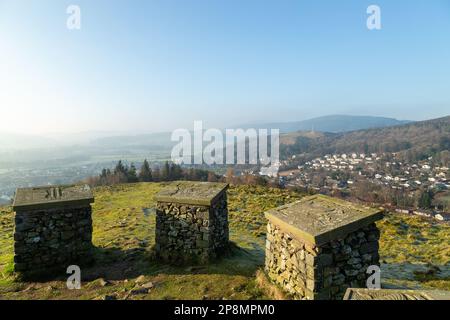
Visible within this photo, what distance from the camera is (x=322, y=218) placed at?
23.9 feet

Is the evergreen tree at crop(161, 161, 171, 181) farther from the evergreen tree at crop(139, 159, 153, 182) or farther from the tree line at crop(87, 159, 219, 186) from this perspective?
the evergreen tree at crop(139, 159, 153, 182)

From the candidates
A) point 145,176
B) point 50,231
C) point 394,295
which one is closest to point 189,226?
point 50,231

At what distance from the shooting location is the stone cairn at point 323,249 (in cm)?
653

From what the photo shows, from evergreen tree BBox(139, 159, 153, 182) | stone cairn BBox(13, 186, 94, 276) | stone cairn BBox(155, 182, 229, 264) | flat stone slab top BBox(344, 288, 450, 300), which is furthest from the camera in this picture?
evergreen tree BBox(139, 159, 153, 182)

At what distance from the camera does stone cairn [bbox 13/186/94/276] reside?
9094 mm

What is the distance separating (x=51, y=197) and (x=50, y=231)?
1073 mm

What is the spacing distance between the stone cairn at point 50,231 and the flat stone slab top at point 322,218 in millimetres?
6059

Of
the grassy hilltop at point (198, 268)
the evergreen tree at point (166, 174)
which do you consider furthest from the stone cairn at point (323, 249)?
the evergreen tree at point (166, 174)

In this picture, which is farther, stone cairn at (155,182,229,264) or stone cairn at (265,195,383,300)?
stone cairn at (155,182,229,264)

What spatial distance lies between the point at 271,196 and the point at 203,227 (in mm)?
13484

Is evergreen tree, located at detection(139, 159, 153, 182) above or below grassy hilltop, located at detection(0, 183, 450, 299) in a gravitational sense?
below

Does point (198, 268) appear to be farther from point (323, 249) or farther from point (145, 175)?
point (145, 175)

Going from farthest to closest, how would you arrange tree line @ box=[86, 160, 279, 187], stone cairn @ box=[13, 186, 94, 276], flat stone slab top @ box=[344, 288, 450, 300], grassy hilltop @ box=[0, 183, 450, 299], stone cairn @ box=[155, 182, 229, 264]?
tree line @ box=[86, 160, 279, 187] → stone cairn @ box=[155, 182, 229, 264] → stone cairn @ box=[13, 186, 94, 276] → grassy hilltop @ box=[0, 183, 450, 299] → flat stone slab top @ box=[344, 288, 450, 300]

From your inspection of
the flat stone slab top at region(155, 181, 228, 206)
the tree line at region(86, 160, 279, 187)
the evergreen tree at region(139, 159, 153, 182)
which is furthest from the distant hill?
the flat stone slab top at region(155, 181, 228, 206)
